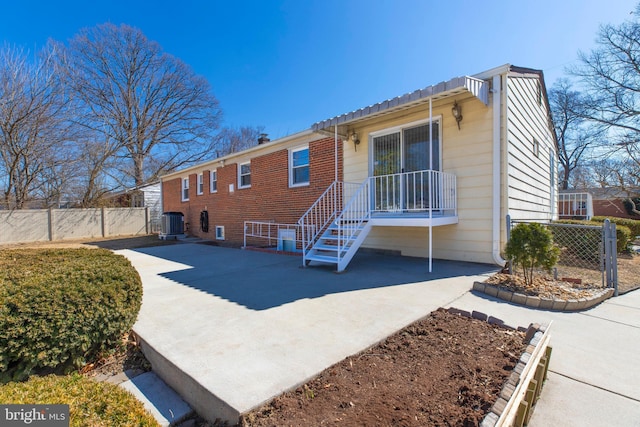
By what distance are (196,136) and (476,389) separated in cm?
2772

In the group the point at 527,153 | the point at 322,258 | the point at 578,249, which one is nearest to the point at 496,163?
the point at 527,153

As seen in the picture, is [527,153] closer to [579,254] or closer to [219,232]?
[579,254]

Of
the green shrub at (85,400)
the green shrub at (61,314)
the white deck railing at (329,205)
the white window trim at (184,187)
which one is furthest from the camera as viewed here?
the white window trim at (184,187)

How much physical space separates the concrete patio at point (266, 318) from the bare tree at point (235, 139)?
23.3 m

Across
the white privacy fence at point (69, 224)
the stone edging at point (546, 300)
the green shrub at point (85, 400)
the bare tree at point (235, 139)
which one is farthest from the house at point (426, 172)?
the bare tree at point (235, 139)

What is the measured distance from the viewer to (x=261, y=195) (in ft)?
36.5

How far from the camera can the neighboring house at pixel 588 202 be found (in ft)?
45.3

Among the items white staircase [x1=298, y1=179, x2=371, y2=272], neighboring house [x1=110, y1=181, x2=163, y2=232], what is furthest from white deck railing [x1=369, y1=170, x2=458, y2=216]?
neighboring house [x1=110, y1=181, x2=163, y2=232]

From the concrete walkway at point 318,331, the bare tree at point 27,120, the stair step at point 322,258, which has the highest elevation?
the bare tree at point 27,120

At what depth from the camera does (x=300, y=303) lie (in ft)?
12.9

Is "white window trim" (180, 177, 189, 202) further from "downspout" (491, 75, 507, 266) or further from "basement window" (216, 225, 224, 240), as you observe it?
"downspout" (491, 75, 507, 266)

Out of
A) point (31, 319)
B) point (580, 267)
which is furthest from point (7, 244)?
point (580, 267)

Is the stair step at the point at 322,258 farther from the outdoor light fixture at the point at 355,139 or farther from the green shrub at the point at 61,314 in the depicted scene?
the green shrub at the point at 61,314

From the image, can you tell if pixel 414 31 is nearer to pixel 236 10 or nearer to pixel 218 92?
pixel 236 10
